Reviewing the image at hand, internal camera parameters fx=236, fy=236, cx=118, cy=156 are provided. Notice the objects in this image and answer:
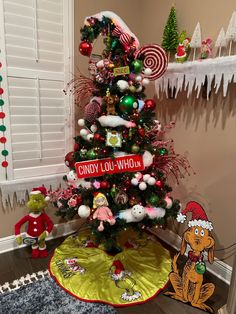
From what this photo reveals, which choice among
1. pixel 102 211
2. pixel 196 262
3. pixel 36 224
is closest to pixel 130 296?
pixel 196 262

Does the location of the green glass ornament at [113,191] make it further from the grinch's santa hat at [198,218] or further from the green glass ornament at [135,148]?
the grinch's santa hat at [198,218]

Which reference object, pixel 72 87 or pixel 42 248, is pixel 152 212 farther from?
pixel 72 87

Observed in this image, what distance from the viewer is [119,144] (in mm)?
1567

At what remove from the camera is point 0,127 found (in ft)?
6.08

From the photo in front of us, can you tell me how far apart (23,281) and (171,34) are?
7.30 feet

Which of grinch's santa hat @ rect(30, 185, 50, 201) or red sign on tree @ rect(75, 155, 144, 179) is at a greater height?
red sign on tree @ rect(75, 155, 144, 179)

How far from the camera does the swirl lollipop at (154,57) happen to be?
5.34 ft

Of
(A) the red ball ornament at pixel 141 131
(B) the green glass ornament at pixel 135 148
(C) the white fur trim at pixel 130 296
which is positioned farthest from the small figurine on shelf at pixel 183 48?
(C) the white fur trim at pixel 130 296

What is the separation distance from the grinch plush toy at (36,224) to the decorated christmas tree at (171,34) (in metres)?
1.61

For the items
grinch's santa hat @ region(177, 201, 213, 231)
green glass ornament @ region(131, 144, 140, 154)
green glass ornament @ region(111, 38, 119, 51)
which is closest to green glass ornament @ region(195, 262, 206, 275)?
grinch's santa hat @ region(177, 201, 213, 231)

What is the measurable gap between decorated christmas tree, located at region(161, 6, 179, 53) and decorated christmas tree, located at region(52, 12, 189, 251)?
0.41 metres

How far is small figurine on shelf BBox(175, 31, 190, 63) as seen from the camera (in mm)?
1837

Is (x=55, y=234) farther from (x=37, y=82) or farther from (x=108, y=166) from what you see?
(x=37, y=82)

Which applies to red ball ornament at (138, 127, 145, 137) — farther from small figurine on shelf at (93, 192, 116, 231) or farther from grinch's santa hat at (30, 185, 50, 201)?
grinch's santa hat at (30, 185, 50, 201)
